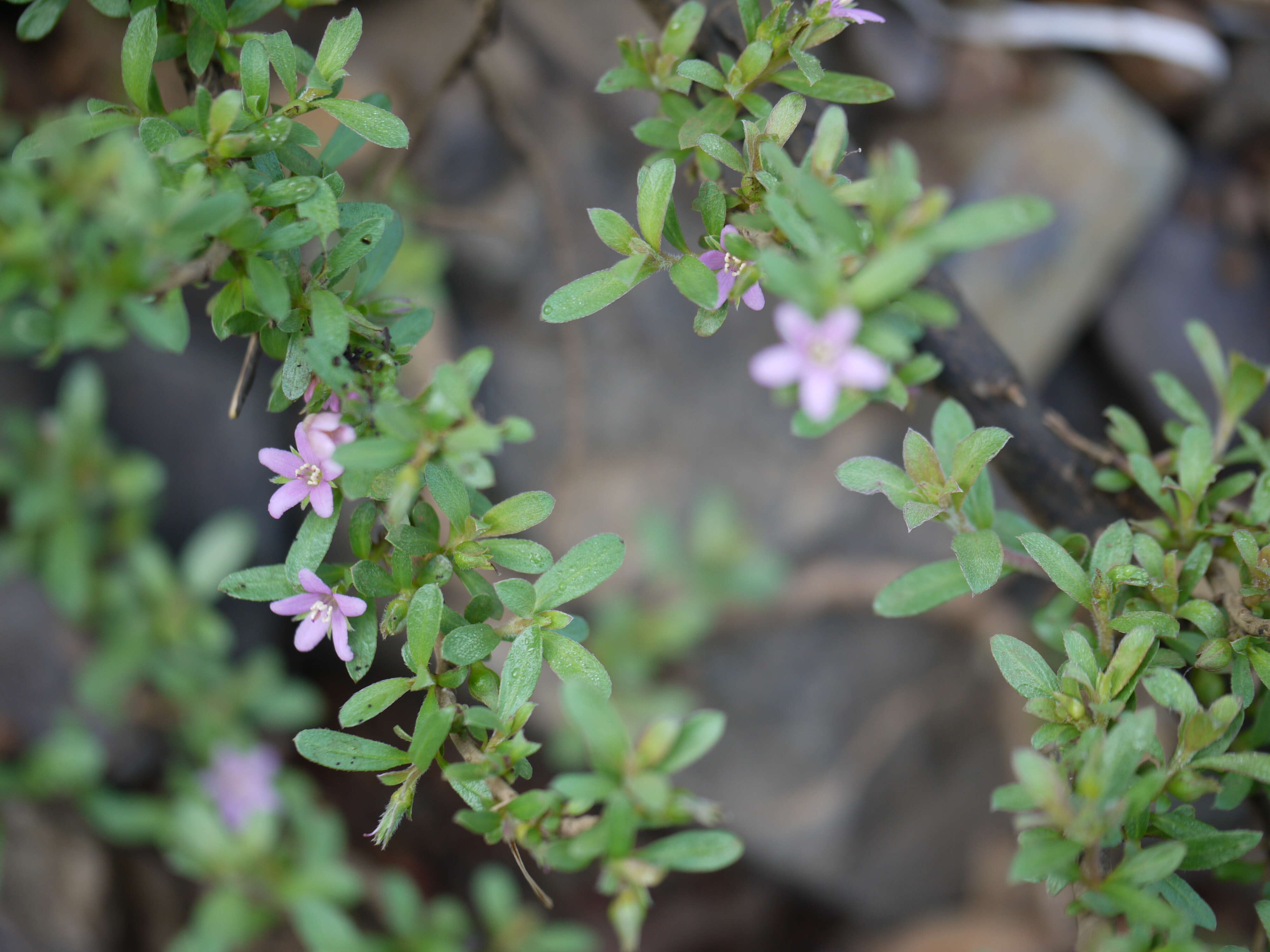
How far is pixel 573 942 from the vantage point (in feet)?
4.12

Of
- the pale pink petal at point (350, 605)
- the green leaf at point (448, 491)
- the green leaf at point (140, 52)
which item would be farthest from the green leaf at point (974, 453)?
the green leaf at point (140, 52)

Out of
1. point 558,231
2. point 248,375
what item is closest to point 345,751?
point 248,375

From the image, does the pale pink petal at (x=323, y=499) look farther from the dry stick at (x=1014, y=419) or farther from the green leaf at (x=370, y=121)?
the dry stick at (x=1014, y=419)

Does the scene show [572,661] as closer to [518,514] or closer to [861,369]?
[518,514]

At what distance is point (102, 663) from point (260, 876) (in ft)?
2.65

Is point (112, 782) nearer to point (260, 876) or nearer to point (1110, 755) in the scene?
point (260, 876)

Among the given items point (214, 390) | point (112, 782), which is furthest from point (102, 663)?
point (214, 390)

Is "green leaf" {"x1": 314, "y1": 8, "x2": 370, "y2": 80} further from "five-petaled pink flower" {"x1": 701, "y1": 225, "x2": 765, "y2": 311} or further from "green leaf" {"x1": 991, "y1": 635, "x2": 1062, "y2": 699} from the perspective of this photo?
"green leaf" {"x1": 991, "y1": 635, "x2": 1062, "y2": 699}

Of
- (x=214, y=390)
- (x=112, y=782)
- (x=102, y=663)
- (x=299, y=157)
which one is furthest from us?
(x=214, y=390)

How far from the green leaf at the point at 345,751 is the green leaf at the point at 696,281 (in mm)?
526

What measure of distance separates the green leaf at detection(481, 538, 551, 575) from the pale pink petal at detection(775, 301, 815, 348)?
358 mm

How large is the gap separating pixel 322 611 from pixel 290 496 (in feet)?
0.39

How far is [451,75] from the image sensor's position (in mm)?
1348

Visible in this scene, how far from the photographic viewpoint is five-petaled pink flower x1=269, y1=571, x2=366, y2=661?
834 mm
